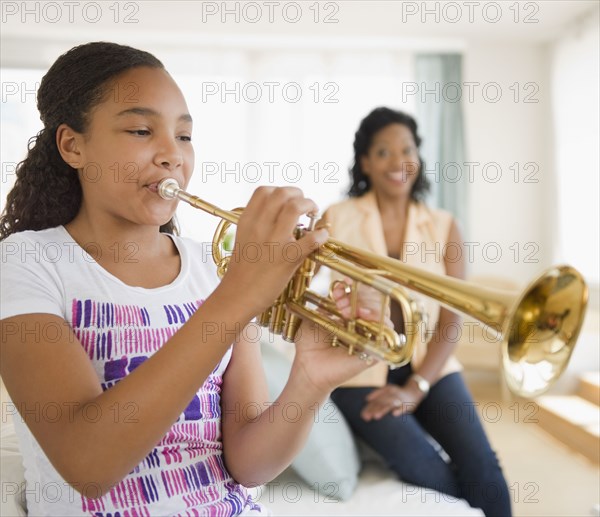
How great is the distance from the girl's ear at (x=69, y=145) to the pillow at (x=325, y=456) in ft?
2.82

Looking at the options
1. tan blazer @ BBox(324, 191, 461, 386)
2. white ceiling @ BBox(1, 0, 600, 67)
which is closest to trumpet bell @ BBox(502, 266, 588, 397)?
tan blazer @ BBox(324, 191, 461, 386)

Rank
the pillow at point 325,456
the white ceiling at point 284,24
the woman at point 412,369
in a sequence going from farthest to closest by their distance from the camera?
1. the white ceiling at point 284,24
2. the woman at point 412,369
3. the pillow at point 325,456

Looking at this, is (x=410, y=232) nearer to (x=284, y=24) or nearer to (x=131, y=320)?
(x=131, y=320)

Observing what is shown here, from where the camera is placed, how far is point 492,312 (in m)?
0.85

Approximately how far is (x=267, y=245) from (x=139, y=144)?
1.05ft

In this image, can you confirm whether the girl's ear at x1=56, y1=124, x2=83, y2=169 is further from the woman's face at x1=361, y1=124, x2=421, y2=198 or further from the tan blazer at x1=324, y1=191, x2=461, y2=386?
the woman's face at x1=361, y1=124, x2=421, y2=198

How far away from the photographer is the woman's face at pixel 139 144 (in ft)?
3.36

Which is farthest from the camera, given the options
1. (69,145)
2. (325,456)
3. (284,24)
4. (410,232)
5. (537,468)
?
(284,24)

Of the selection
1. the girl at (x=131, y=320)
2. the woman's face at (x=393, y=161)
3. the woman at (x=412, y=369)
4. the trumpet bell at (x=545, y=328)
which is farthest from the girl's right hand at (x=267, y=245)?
the woman's face at (x=393, y=161)

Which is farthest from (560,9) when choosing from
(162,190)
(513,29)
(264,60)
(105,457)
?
(105,457)

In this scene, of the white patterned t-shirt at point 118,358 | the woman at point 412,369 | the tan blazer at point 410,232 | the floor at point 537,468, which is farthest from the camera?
the floor at point 537,468

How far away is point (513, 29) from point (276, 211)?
502 centimetres

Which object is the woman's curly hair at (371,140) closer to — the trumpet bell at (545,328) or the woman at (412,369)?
the woman at (412,369)

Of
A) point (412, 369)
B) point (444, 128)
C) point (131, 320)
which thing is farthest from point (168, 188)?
point (444, 128)
